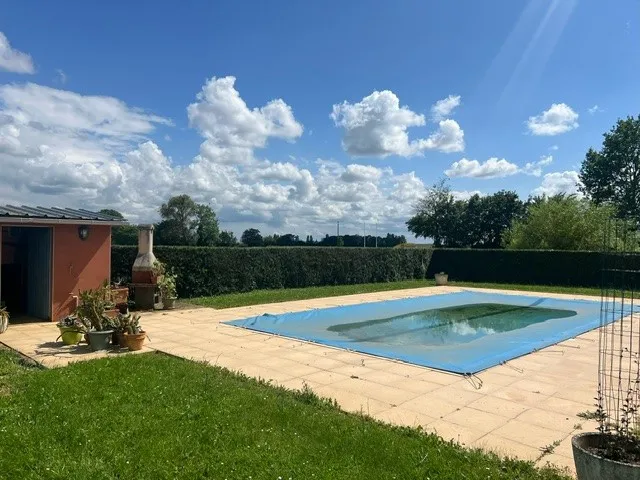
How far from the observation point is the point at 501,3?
1084cm

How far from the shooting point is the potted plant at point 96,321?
770 cm

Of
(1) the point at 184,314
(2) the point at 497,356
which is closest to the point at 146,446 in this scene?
(2) the point at 497,356

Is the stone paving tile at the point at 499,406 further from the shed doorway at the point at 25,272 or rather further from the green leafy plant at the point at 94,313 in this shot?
the shed doorway at the point at 25,272

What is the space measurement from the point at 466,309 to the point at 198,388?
1261cm

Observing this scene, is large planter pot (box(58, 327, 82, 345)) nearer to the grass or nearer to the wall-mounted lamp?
the grass

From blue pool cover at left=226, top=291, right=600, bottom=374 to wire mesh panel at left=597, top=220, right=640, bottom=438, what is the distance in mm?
1043

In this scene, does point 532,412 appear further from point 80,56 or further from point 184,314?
point 80,56

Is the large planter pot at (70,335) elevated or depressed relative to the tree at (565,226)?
depressed

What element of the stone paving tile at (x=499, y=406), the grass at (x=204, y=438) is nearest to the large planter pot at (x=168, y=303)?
the grass at (x=204, y=438)

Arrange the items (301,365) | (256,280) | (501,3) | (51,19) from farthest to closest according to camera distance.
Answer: (256,280) < (501,3) < (51,19) < (301,365)

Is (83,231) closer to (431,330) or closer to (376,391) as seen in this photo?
(376,391)

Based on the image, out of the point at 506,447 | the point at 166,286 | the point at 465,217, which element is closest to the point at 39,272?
the point at 166,286

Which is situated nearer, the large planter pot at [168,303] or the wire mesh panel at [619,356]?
the wire mesh panel at [619,356]

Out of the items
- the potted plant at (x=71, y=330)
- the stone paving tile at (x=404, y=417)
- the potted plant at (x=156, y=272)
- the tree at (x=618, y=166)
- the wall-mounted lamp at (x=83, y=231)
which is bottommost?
the stone paving tile at (x=404, y=417)
